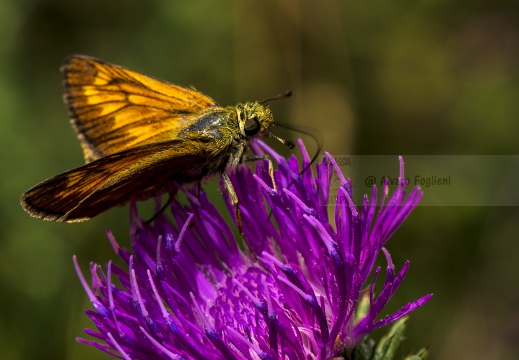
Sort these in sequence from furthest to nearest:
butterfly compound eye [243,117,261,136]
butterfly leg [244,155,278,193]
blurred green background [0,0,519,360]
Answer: blurred green background [0,0,519,360], butterfly compound eye [243,117,261,136], butterfly leg [244,155,278,193]

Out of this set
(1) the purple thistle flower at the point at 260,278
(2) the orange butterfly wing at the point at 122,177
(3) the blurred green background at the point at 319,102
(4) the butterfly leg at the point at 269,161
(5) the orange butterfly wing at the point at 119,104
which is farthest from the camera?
(3) the blurred green background at the point at 319,102

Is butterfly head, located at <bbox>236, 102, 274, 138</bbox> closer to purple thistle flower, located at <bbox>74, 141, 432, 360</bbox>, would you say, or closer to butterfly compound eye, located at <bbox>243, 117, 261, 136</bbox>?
butterfly compound eye, located at <bbox>243, 117, 261, 136</bbox>

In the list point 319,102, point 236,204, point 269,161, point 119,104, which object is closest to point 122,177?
point 236,204

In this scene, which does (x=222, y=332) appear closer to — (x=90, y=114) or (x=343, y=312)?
(x=343, y=312)

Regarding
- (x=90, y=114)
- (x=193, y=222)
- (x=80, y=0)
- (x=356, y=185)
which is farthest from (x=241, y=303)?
(x=80, y=0)

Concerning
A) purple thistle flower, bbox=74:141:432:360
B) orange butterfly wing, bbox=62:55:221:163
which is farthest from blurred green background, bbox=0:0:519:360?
purple thistle flower, bbox=74:141:432:360

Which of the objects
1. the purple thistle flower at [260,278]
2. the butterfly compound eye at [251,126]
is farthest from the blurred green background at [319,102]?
the butterfly compound eye at [251,126]

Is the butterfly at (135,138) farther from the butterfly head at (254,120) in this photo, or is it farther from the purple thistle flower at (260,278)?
the purple thistle flower at (260,278)
